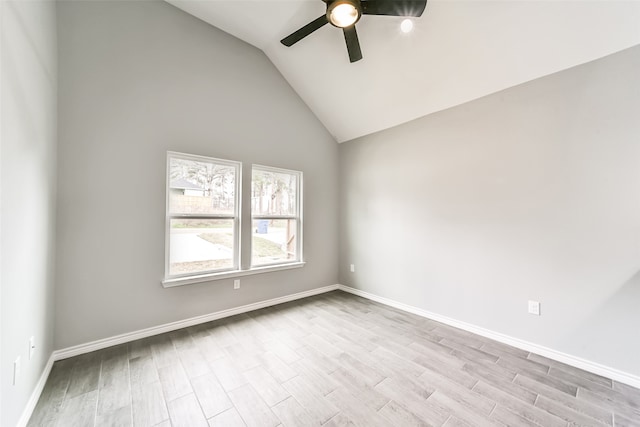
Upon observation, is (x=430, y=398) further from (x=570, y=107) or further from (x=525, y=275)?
(x=570, y=107)

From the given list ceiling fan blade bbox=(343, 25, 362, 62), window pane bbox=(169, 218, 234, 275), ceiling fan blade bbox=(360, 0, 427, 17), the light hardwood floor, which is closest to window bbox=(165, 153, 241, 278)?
window pane bbox=(169, 218, 234, 275)

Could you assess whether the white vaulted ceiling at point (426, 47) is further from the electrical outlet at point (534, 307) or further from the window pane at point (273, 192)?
the electrical outlet at point (534, 307)

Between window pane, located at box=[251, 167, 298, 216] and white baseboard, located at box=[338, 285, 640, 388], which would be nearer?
white baseboard, located at box=[338, 285, 640, 388]

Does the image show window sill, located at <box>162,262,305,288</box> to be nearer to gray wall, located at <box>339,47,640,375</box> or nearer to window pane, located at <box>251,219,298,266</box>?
window pane, located at <box>251,219,298,266</box>

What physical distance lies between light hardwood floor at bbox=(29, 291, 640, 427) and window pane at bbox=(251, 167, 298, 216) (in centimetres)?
167

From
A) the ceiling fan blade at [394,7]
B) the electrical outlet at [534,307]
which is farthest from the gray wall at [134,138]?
the electrical outlet at [534,307]

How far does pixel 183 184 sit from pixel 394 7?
9.00ft

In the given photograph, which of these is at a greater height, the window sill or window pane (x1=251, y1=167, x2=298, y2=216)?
window pane (x1=251, y1=167, x2=298, y2=216)

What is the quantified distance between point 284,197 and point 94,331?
2.62 m

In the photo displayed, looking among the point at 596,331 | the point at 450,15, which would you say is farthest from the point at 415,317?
Answer: the point at 450,15

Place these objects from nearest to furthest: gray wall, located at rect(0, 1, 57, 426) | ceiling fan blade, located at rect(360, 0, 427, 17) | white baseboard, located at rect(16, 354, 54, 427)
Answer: gray wall, located at rect(0, 1, 57, 426), white baseboard, located at rect(16, 354, 54, 427), ceiling fan blade, located at rect(360, 0, 427, 17)

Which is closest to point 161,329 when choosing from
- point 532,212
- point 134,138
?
point 134,138

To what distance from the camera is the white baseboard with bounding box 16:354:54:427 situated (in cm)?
149

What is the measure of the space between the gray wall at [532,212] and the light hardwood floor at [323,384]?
44 centimetres
